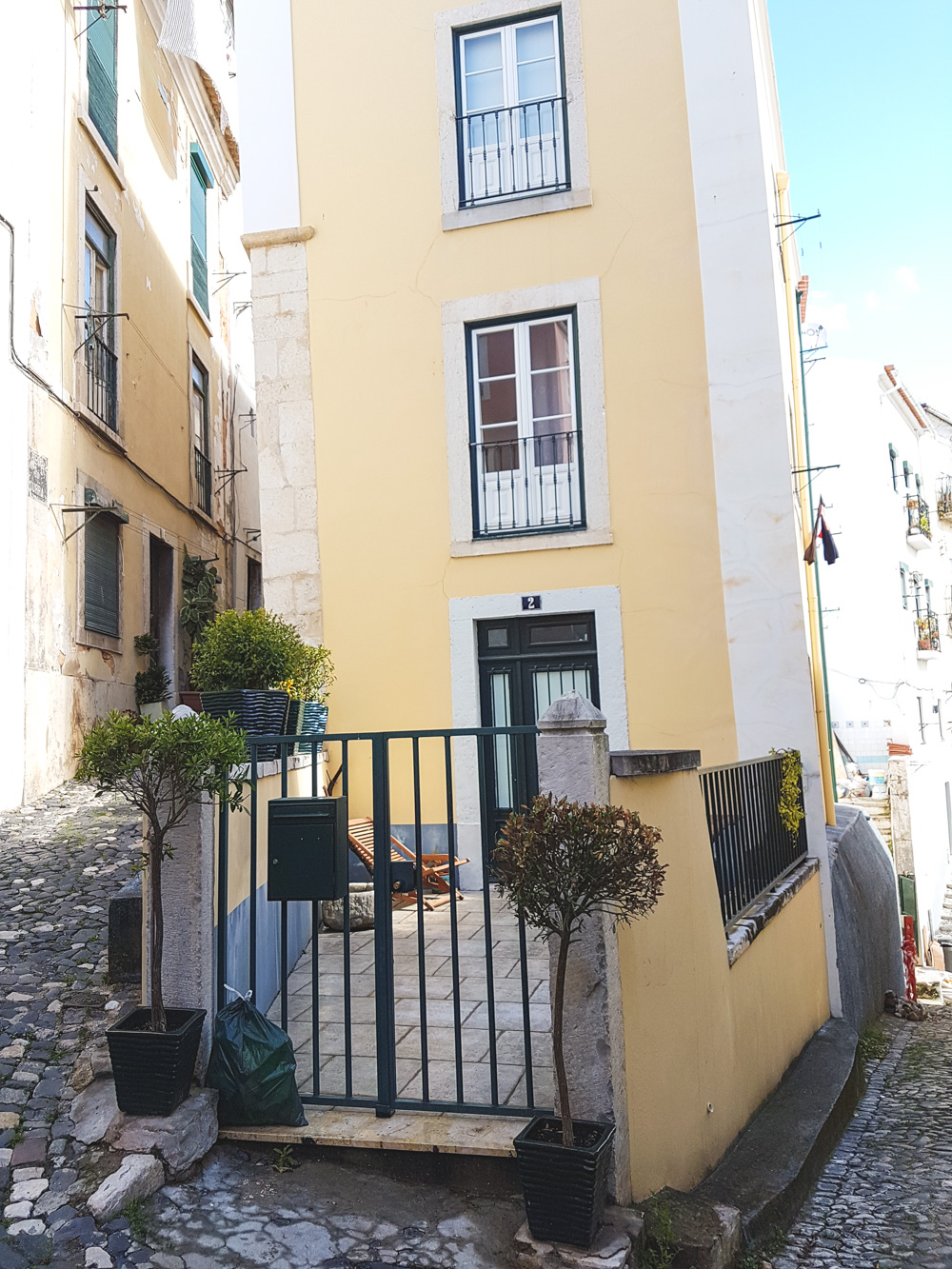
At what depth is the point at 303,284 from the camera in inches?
366

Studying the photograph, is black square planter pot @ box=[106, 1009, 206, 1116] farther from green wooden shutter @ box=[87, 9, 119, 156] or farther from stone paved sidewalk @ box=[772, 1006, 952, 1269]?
green wooden shutter @ box=[87, 9, 119, 156]

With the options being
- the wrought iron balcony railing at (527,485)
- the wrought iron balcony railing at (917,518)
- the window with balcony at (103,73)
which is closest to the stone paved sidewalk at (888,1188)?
the wrought iron balcony railing at (527,485)

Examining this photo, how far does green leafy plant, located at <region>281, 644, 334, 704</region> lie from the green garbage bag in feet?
9.49

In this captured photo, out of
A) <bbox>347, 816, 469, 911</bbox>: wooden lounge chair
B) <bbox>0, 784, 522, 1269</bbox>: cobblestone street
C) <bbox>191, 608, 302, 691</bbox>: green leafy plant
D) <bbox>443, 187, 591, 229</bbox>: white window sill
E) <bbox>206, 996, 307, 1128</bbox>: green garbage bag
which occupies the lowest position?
<bbox>0, 784, 522, 1269</bbox>: cobblestone street

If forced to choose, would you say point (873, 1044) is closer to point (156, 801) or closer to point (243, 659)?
point (243, 659)

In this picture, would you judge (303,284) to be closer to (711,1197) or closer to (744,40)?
(744,40)

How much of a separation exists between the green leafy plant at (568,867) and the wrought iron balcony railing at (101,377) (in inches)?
387

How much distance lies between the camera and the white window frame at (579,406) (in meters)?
8.60

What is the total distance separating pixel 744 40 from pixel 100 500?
319 inches

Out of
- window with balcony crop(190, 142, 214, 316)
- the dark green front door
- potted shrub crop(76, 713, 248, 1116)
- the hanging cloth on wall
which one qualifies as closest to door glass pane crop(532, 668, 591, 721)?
the dark green front door

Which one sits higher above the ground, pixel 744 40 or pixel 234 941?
pixel 744 40

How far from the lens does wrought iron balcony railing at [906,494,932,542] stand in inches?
979

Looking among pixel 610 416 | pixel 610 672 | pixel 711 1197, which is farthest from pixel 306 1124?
pixel 610 416

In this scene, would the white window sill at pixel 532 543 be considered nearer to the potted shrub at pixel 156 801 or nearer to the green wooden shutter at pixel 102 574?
the potted shrub at pixel 156 801
